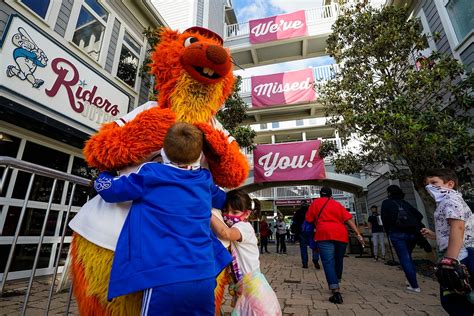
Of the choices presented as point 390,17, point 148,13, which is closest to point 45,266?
point 148,13

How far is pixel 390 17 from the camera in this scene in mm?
6469

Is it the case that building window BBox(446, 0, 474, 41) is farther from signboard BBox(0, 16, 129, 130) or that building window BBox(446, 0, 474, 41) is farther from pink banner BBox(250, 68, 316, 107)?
signboard BBox(0, 16, 129, 130)

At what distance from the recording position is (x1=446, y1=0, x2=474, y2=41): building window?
571 centimetres

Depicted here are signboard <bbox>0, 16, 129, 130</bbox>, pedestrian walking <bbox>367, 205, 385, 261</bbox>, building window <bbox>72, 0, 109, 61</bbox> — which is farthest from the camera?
pedestrian walking <bbox>367, 205, 385, 261</bbox>

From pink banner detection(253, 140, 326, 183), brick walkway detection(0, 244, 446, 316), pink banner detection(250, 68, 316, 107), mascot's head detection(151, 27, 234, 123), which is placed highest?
pink banner detection(250, 68, 316, 107)

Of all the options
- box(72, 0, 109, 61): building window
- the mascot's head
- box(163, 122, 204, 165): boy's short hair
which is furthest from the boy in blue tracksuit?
box(72, 0, 109, 61): building window

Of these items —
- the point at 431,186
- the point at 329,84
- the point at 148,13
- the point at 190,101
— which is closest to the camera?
the point at 190,101

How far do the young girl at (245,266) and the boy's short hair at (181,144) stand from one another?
1.99 feet

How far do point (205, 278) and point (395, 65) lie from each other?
7.54 meters

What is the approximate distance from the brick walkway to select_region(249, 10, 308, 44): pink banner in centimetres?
1256

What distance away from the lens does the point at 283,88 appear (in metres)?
12.9

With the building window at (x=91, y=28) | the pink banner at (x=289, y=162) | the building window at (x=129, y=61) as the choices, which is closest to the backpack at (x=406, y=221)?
the pink banner at (x=289, y=162)

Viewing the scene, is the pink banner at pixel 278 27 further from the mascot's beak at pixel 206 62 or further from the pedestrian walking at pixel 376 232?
the mascot's beak at pixel 206 62

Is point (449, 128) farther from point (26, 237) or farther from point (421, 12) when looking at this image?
point (26, 237)
